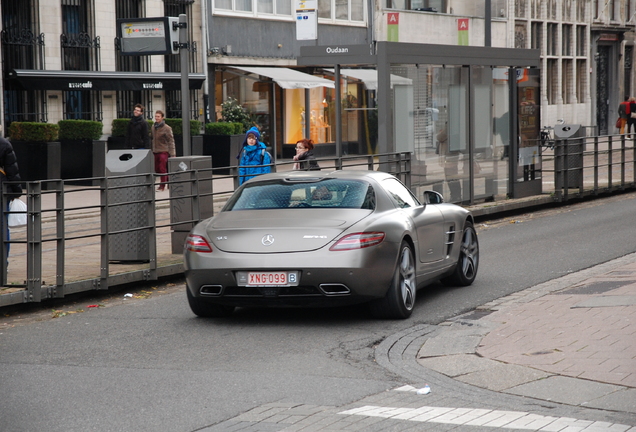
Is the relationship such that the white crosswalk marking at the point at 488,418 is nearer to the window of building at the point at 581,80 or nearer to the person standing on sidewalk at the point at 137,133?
the person standing on sidewalk at the point at 137,133

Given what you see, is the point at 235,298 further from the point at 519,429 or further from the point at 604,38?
the point at 604,38

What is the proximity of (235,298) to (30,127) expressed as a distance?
17.1 metres

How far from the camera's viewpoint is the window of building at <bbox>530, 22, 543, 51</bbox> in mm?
52562

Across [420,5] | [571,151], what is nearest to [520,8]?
[420,5]

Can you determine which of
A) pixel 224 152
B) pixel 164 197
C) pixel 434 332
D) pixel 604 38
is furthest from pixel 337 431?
pixel 604 38

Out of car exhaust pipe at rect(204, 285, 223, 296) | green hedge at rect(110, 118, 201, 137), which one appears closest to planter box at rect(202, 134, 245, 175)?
green hedge at rect(110, 118, 201, 137)

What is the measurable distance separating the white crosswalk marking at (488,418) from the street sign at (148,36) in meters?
9.48

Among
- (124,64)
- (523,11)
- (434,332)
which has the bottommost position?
(434,332)

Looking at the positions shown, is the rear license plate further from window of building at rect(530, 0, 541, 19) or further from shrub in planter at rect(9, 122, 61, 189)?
window of building at rect(530, 0, 541, 19)

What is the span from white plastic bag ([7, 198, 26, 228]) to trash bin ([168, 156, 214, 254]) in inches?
106

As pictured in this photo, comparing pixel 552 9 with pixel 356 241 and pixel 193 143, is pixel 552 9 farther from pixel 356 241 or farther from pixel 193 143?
pixel 356 241

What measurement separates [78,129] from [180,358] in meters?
19.2

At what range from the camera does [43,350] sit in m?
8.38

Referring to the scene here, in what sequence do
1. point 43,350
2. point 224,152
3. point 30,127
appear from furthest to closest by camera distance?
point 224,152 < point 30,127 < point 43,350
